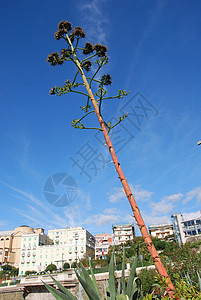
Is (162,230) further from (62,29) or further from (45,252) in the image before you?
(62,29)

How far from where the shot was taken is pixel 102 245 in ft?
235

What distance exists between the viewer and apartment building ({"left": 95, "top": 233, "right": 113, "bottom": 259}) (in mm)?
68812

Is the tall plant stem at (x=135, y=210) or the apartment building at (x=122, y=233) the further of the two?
the apartment building at (x=122, y=233)

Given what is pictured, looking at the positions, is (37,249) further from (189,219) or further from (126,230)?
(189,219)

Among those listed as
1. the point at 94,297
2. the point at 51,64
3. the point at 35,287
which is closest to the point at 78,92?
the point at 51,64

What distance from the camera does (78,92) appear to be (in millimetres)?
4090

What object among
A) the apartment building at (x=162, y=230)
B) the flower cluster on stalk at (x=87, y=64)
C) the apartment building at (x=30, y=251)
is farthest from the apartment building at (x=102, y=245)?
the flower cluster on stalk at (x=87, y=64)

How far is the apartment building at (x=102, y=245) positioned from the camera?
68812mm

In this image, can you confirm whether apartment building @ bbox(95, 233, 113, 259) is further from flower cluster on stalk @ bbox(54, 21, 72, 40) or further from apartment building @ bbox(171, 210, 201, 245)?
flower cluster on stalk @ bbox(54, 21, 72, 40)

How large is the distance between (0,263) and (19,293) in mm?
50838

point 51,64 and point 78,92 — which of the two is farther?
point 51,64

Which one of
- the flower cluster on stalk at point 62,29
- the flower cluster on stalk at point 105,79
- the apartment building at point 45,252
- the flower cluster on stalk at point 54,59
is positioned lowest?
the apartment building at point 45,252


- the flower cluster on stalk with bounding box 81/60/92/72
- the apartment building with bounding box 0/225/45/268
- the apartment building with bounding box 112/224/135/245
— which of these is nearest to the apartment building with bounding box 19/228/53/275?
the apartment building with bounding box 0/225/45/268

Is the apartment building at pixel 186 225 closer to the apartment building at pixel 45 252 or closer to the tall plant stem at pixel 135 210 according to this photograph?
the apartment building at pixel 45 252
